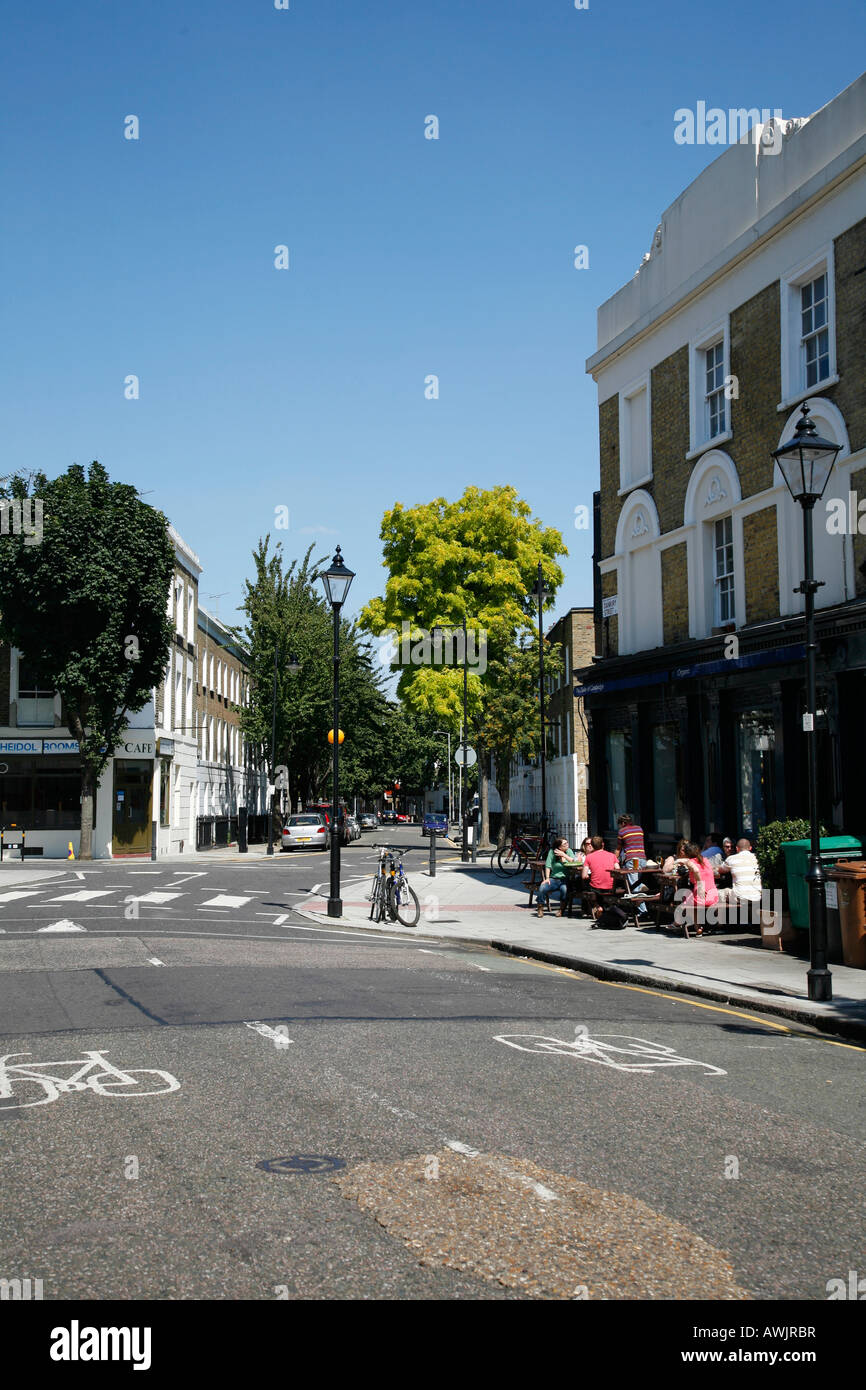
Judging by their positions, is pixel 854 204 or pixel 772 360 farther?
pixel 772 360

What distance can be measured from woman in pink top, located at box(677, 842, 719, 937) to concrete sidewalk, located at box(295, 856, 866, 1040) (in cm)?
34

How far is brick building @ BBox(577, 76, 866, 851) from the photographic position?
57.1ft

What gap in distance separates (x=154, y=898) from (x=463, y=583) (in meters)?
24.5

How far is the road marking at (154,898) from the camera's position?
22438 mm

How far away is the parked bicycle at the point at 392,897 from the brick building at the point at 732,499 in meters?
5.70

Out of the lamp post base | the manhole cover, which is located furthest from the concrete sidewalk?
the manhole cover

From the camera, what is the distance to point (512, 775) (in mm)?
64188

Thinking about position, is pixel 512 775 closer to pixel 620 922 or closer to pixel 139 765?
pixel 139 765

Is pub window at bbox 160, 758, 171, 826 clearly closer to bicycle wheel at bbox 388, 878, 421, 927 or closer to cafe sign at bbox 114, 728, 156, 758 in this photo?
cafe sign at bbox 114, 728, 156, 758

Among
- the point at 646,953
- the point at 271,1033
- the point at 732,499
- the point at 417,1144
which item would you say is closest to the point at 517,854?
the point at 732,499

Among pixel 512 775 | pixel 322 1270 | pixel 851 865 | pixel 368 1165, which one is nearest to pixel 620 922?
pixel 851 865

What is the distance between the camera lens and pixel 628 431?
25188 mm

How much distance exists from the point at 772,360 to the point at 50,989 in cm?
1488

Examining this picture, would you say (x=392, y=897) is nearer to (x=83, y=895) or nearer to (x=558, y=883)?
(x=558, y=883)
